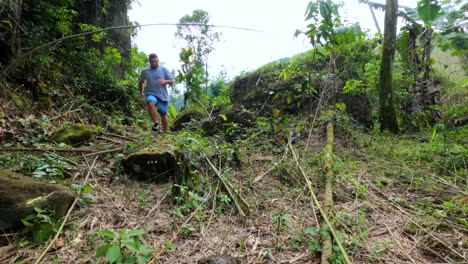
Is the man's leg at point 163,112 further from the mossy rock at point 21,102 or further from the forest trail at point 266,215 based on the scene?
the mossy rock at point 21,102

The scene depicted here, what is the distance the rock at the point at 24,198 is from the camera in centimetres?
185

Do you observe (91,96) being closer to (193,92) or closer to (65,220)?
(193,92)

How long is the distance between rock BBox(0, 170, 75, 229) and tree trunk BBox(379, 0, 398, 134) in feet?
17.7

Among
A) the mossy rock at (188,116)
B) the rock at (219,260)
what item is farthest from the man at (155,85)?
the rock at (219,260)

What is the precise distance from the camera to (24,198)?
1915mm

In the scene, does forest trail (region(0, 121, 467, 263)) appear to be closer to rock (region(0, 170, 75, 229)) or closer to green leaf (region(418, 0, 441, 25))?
rock (region(0, 170, 75, 229))

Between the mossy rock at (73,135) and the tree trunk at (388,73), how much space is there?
518cm

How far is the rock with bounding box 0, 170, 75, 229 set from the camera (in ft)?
6.06

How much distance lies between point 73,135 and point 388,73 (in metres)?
5.45

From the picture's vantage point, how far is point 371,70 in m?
6.36

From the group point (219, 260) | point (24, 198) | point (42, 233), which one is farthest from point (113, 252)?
point (24, 198)

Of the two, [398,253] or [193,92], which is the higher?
[193,92]

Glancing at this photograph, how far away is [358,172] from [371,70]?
389 centimetres

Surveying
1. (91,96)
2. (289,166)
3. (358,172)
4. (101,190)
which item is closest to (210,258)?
(101,190)
